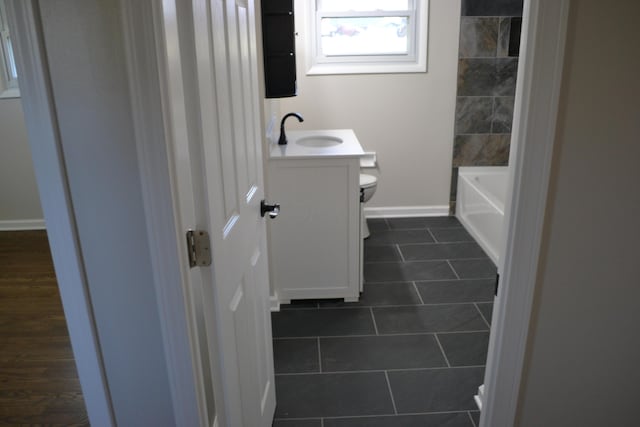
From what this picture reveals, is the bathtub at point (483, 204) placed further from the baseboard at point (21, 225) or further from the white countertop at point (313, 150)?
the baseboard at point (21, 225)

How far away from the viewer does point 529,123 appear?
1178 millimetres

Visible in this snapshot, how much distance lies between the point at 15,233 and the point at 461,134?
3.56 metres

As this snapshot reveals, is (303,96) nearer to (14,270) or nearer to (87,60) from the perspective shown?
(14,270)

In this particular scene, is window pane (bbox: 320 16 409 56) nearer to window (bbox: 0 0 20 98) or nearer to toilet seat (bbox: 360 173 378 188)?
toilet seat (bbox: 360 173 378 188)

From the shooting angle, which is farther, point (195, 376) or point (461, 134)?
point (461, 134)

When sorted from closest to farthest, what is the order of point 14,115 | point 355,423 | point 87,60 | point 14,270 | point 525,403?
point 87,60 → point 525,403 → point 355,423 → point 14,270 → point 14,115

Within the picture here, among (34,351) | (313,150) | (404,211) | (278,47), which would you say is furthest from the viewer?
(404,211)

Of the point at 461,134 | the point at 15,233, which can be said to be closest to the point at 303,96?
the point at 461,134

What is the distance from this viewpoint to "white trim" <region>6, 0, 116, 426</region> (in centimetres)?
97

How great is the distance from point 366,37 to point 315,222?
1895 mm

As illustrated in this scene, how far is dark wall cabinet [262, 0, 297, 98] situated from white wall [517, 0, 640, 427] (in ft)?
5.70

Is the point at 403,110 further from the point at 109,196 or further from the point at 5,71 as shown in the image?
the point at 109,196

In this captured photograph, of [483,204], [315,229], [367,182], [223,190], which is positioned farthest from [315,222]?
[223,190]

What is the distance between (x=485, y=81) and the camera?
3.98 metres
